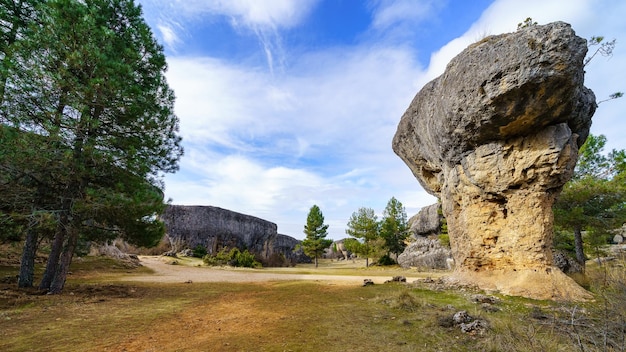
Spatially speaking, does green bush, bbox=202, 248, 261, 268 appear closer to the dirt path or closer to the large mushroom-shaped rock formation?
the dirt path

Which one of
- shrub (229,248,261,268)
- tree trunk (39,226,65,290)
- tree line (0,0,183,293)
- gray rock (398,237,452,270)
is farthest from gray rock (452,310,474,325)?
shrub (229,248,261,268)

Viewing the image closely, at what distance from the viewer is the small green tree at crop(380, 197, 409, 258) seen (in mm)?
36469

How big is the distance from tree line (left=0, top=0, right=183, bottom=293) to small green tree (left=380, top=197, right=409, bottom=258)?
101 feet

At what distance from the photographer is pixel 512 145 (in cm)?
1001

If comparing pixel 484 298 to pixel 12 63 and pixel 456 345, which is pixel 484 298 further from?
pixel 12 63

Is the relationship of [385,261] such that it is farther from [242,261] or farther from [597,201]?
[597,201]

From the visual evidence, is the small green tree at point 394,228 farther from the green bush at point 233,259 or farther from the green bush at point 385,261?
the green bush at point 233,259

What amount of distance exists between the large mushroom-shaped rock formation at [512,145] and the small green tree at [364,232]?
2327cm

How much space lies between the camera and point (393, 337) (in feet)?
16.7

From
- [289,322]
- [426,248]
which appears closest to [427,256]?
[426,248]

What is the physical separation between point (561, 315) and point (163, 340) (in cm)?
813

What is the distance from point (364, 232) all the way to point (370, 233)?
833 millimetres

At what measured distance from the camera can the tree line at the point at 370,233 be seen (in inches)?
1387

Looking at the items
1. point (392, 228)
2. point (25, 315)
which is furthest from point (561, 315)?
point (392, 228)
